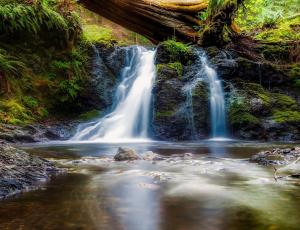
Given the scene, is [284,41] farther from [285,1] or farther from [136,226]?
[136,226]

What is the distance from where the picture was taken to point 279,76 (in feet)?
33.8

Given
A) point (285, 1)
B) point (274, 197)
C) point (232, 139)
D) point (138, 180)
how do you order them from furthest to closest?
point (285, 1)
point (232, 139)
point (138, 180)
point (274, 197)

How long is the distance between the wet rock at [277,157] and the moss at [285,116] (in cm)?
369

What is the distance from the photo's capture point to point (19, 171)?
3.40 metres

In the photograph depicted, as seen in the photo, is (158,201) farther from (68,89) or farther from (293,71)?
(293,71)

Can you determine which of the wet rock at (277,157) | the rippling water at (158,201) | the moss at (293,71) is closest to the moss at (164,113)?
the moss at (293,71)

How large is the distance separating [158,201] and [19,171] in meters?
1.34

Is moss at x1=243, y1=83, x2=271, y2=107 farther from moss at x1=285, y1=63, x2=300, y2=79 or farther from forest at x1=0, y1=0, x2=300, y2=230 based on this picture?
moss at x1=285, y1=63, x2=300, y2=79

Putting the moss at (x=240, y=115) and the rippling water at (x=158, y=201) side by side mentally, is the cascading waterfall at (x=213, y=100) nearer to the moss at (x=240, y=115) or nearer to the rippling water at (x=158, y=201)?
the moss at (x=240, y=115)

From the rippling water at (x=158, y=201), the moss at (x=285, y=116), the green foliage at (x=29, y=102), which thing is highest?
the green foliage at (x=29, y=102)

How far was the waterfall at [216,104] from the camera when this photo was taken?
938cm

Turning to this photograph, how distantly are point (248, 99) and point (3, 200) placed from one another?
25.4 feet

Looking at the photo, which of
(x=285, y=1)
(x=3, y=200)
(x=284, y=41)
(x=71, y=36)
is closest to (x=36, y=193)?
(x=3, y=200)

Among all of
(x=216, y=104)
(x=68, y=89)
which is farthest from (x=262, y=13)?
(x=68, y=89)
